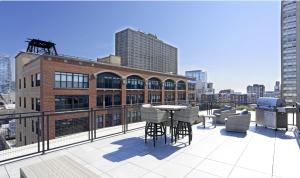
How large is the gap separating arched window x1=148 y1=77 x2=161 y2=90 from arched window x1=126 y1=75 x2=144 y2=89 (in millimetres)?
2493

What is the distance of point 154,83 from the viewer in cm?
3428

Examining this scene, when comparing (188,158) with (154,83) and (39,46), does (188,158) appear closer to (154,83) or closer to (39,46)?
(154,83)

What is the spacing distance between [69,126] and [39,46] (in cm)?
2014

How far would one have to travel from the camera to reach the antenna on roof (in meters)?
30.1

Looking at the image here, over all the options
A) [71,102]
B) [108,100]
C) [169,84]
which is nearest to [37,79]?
[71,102]

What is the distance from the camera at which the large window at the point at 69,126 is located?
63.8 feet

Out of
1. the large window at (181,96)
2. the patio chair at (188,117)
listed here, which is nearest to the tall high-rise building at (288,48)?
the large window at (181,96)

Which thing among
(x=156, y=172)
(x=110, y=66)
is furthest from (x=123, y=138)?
(x=110, y=66)

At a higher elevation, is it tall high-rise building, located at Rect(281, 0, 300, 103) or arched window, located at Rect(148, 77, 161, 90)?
tall high-rise building, located at Rect(281, 0, 300, 103)

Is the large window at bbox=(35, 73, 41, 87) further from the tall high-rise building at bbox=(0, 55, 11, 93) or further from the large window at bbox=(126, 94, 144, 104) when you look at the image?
the tall high-rise building at bbox=(0, 55, 11, 93)

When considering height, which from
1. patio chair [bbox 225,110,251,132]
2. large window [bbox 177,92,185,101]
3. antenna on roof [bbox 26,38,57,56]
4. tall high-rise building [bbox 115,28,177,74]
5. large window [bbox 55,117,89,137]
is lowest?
large window [bbox 55,117,89,137]

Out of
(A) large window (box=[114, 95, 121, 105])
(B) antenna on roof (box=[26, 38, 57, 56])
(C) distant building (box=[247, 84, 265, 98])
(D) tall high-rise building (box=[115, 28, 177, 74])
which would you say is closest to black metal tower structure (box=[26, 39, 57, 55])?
(B) antenna on roof (box=[26, 38, 57, 56])

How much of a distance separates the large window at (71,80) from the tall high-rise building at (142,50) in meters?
54.1

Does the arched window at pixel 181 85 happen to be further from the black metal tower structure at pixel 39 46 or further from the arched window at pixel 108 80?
the black metal tower structure at pixel 39 46
